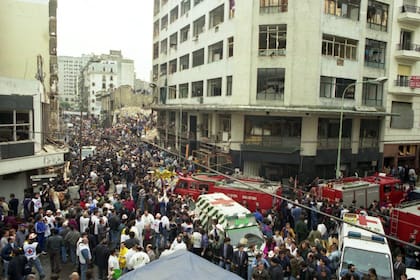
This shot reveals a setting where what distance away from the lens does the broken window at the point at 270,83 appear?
2833 centimetres

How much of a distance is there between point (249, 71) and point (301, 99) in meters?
4.51

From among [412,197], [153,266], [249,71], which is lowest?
[412,197]

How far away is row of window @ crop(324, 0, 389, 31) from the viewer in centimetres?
2894

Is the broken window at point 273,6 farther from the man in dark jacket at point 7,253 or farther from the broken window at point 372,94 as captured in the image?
the man in dark jacket at point 7,253

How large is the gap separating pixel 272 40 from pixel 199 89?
11149 millimetres

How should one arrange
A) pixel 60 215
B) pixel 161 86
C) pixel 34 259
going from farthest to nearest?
1. pixel 161 86
2. pixel 60 215
3. pixel 34 259

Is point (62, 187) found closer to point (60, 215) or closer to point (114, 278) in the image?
point (60, 215)

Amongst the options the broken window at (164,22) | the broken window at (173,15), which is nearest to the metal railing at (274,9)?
the broken window at (173,15)

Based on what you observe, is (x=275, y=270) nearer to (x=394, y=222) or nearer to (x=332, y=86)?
(x=394, y=222)

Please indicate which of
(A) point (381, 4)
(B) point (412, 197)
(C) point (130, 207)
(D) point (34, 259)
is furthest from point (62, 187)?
(A) point (381, 4)

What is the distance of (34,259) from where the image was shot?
415 inches

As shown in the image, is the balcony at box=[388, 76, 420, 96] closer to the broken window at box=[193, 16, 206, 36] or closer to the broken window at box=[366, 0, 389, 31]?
the broken window at box=[366, 0, 389, 31]

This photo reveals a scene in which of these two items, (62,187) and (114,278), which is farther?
(62,187)

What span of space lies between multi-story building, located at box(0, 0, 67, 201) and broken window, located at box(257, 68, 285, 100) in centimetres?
→ 1510
